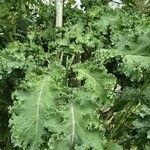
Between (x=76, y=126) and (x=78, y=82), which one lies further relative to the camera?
(x=78, y=82)

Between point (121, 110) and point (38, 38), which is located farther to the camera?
point (38, 38)

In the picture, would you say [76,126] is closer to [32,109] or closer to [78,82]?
[32,109]

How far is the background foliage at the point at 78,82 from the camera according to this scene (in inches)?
101

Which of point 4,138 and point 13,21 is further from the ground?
point 13,21

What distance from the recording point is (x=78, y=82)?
11.2 feet

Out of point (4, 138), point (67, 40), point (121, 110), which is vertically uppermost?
point (67, 40)

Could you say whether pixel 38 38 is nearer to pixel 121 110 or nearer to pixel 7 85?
pixel 7 85

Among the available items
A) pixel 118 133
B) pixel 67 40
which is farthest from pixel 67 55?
pixel 118 133

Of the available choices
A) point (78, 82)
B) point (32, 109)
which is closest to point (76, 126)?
point (32, 109)

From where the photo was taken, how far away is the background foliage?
2.57 metres

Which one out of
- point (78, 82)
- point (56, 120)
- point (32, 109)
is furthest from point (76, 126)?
point (78, 82)

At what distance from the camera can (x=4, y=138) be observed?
3543 mm

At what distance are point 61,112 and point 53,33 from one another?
0.97m

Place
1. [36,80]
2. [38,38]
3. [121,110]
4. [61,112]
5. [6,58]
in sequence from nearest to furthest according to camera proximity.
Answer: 1. [61,112]
2. [36,80]
3. [6,58]
4. [121,110]
5. [38,38]
